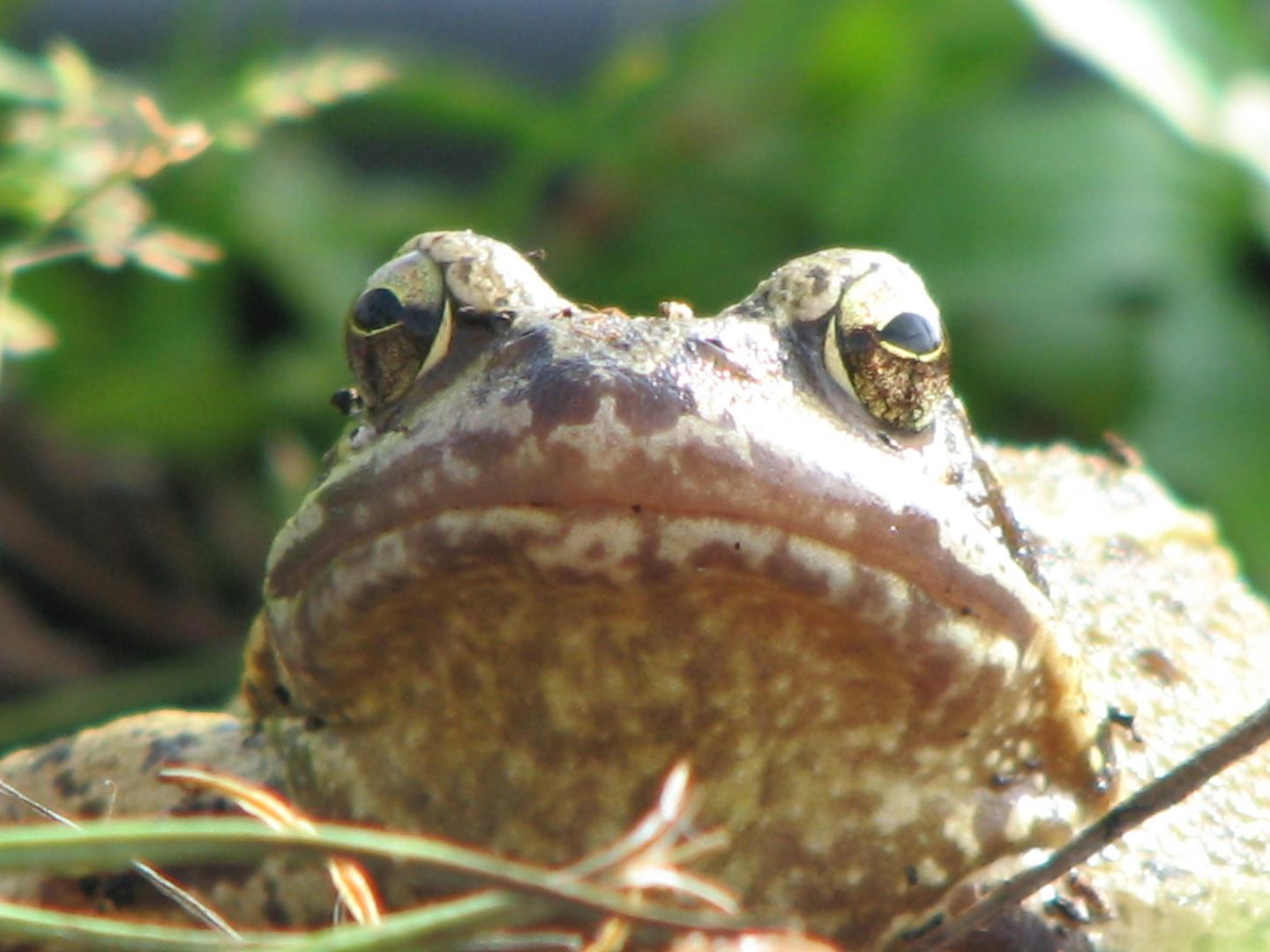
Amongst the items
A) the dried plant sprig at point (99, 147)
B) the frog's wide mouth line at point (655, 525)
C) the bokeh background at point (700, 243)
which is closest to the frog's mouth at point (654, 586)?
the frog's wide mouth line at point (655, 525)

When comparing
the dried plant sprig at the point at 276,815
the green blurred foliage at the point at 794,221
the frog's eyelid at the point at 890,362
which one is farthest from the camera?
the green blurred foliage at the point at 794,221

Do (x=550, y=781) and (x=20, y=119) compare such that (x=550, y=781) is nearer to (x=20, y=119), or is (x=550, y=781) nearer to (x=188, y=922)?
(x=188, y=922)

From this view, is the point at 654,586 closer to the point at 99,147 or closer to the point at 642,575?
the point at 642,575

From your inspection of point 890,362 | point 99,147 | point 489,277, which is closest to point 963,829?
point 890,362

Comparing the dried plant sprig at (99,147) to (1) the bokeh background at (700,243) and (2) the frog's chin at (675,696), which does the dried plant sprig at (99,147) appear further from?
(1) the bokeh background at (700,243)

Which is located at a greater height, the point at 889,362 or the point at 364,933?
the point at 889,362

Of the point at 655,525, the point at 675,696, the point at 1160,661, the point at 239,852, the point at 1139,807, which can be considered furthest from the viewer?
the point at 1160,661

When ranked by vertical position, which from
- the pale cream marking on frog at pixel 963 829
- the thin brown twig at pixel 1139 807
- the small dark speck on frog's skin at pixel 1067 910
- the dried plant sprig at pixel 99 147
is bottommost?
the thin brown twig at pixel 1139 807
